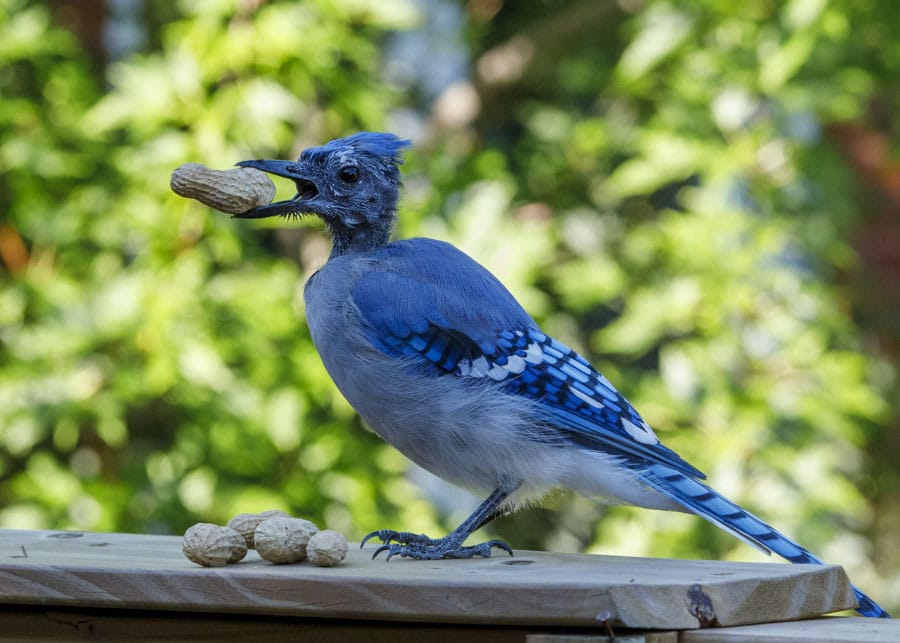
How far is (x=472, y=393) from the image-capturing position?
1.76 m

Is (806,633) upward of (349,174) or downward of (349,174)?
downward

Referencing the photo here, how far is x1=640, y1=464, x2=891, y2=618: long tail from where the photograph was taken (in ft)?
5.13

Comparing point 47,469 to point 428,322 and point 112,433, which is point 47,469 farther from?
point 428,322

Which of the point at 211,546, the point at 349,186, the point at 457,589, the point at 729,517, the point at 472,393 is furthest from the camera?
the point at 349,186

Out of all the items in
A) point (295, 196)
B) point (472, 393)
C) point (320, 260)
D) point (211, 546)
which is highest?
point (320, 260)

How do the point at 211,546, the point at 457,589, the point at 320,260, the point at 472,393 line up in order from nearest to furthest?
the point at 457,589
the point at 211,546
the point at 472,393
the point at 320,260

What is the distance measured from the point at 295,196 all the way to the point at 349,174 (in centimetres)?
9

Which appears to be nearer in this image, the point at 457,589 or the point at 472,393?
the point at 457,589

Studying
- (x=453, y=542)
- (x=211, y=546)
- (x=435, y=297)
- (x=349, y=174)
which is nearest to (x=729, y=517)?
(x=453, y=542)

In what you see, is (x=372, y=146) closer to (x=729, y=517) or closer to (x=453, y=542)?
(x=453, y=542)

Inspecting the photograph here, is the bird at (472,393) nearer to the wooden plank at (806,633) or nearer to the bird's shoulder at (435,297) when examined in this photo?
the bird's shoulder at (435,297)

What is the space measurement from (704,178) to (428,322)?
4.98ft

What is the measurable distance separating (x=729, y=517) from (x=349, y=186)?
30.1 inches

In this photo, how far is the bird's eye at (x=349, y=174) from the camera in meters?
1.92
